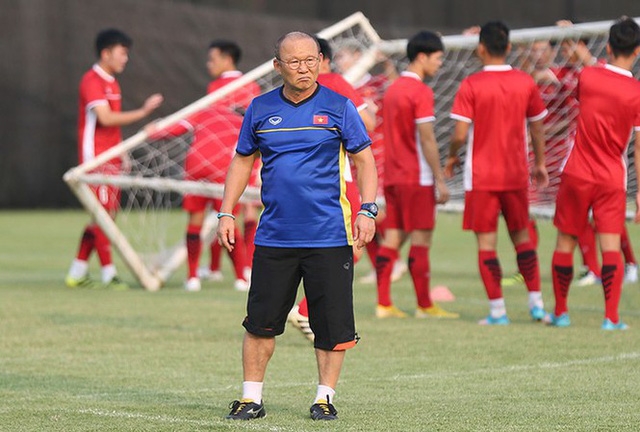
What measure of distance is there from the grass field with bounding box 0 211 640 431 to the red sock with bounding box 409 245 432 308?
35cm

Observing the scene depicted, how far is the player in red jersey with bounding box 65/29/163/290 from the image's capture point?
1179 cm

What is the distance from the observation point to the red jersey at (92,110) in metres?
11.9

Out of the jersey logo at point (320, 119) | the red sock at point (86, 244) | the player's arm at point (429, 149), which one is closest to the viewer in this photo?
the jersey logo at point (320, 119)

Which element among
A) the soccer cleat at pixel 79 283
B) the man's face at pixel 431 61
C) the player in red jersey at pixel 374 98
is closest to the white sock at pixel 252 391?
the man's face at pixel 431 61

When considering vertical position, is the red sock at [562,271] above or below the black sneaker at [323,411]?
below

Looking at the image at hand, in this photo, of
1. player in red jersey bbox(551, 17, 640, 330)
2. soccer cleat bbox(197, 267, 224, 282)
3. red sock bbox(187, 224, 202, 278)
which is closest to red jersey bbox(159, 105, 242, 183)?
red sock bbox(187, 224, 202, 278)

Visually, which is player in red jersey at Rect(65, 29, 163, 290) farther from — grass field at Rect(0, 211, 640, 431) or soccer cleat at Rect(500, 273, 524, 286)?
soccer cleat at Rect(500, 273, 524, 286)

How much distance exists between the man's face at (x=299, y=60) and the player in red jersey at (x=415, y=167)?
394cm

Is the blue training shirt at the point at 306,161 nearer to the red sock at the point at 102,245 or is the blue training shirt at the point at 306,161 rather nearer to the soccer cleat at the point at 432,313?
the soccer cleat at the point at 432,313

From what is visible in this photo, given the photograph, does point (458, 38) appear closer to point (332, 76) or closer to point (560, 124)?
point (560, 124)

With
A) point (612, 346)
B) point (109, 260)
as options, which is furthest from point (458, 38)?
point (612, 346)

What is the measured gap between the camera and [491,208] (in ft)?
29.2

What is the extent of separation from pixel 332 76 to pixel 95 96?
4.11m

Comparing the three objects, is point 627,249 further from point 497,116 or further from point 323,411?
point 323,411
